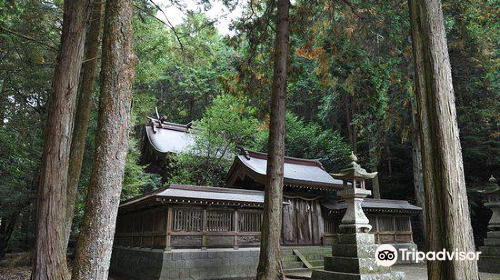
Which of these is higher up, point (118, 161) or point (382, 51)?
point (382, 51)

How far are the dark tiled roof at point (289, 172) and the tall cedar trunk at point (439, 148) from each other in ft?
28.2

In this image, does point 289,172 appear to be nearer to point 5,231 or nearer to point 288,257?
point 288,257

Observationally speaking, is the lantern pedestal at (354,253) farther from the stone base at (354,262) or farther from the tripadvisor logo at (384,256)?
the tripadvisor logo at (384,256)

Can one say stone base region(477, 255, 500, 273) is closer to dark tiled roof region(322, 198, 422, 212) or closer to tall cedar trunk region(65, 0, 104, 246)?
dark tiled roof region(322, 198, 422, 212)

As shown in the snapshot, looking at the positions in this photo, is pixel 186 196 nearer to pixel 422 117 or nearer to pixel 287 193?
pixel 287 193

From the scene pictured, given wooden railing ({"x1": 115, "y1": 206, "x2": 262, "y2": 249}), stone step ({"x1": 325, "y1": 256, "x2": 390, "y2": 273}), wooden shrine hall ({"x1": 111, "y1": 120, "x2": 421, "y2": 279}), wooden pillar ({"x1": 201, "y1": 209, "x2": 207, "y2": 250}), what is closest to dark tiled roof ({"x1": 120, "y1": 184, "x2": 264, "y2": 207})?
wooden shrine hall ({"x1": 111, "y1": 120, "x2": 421, "y2": 279})

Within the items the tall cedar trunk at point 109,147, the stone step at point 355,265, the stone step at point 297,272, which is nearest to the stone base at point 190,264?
the stone step at point 297,272

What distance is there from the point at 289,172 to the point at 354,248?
7011 millimetres

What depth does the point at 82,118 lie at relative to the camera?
723 cm

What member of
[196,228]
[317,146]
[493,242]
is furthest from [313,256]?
[317,146]

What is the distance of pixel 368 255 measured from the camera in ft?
25.3

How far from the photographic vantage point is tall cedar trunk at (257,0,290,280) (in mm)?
7215

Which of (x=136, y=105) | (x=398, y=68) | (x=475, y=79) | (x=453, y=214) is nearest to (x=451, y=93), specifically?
(x=453, y=214)

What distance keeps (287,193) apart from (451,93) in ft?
32.5
